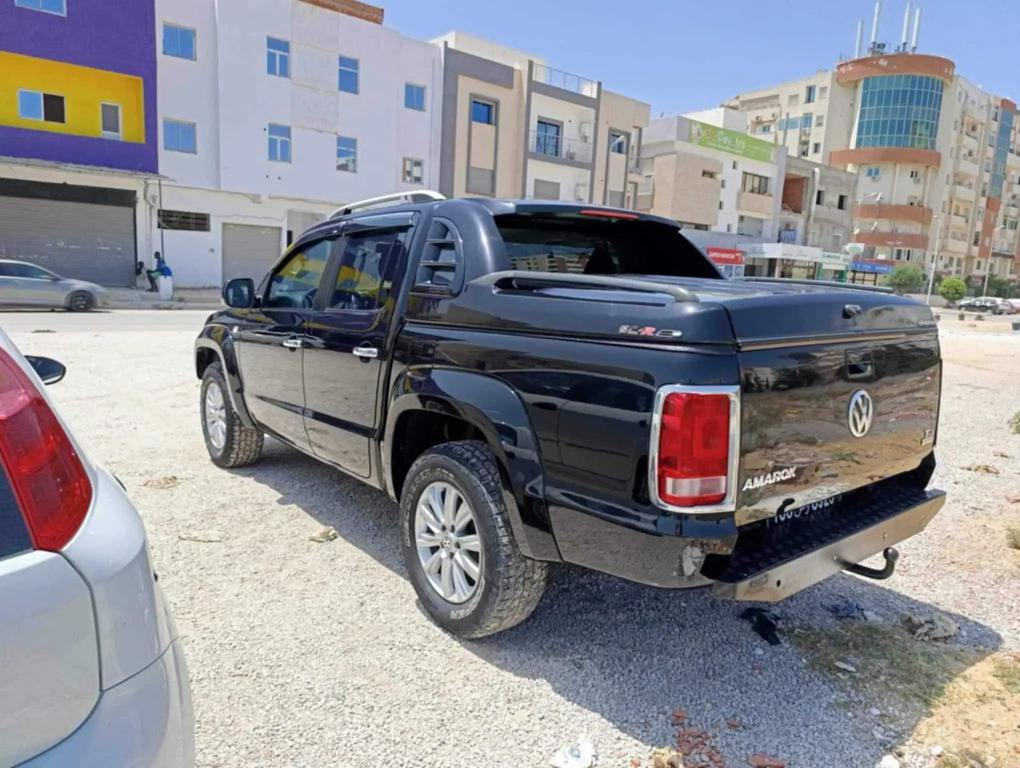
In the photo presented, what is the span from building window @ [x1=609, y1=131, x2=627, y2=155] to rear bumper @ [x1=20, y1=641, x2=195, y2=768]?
41009 mm

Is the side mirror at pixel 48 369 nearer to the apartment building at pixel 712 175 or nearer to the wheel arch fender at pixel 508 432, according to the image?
the wheel arch fender at pixel 508 432

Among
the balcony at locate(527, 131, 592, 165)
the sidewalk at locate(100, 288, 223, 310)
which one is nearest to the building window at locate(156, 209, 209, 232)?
the sidewalk at locate(100, 288, 223, 310)

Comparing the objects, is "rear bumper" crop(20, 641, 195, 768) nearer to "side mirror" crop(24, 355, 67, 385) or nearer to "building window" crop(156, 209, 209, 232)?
"side mirror" crop(24, 355, 67, 385)

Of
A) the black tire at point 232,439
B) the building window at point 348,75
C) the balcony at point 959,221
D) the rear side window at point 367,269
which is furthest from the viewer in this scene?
the balcony at point 959,221

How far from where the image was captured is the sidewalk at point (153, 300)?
2219 centimetres

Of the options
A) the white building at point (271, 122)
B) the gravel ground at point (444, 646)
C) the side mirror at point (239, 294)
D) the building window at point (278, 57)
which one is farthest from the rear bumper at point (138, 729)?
the building window at point (278, 57)

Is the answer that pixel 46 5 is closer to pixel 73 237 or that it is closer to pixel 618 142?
pixel 73 237

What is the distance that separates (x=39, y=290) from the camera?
18188mm

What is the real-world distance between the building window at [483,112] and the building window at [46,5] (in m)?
16.7

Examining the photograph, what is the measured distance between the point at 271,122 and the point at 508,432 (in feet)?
95.0

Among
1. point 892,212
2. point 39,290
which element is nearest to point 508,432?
point 39,290

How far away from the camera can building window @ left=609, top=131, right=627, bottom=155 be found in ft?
130

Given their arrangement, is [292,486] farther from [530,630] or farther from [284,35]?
[284,35]

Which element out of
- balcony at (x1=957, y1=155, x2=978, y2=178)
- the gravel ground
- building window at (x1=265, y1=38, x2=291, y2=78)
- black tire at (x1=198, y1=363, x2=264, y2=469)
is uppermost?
balcony at (x1=957, y1=155, x2=978, y2=178)
